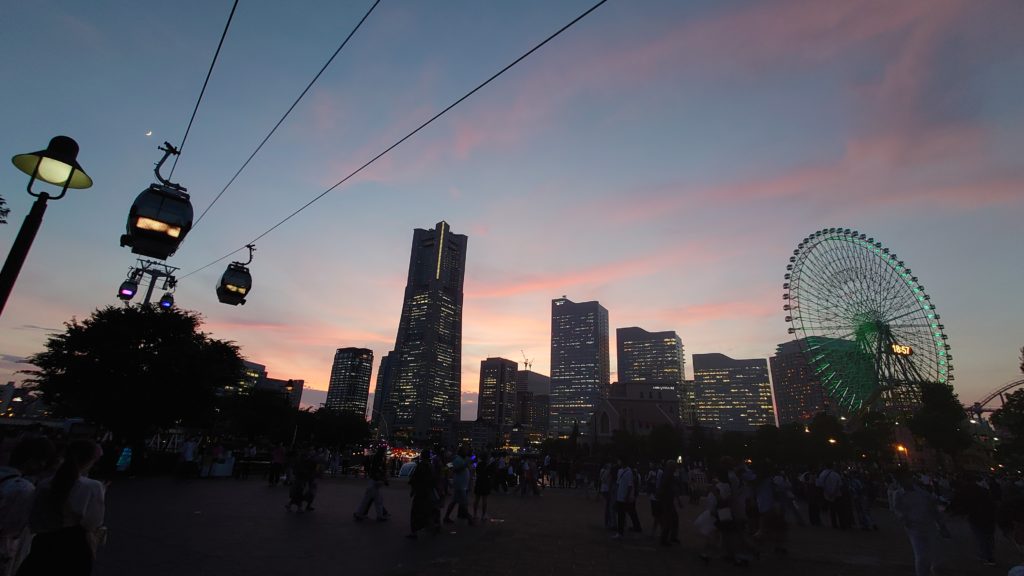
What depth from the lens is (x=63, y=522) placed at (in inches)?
145

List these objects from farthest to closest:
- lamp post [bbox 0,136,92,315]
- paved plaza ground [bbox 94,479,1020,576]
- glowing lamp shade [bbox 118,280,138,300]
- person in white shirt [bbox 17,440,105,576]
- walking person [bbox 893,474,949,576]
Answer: glowing lamp shade [bbox 118,280,138,300]
walking person [bbox 893,474,949,576]
paved plaza ground [bbox 94,479,1020,576]
lamp post [bbox 0,136,92,315]
person in white shirt [bbox 17,440,105,576]

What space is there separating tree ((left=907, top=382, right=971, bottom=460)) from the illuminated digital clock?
8121 millimetres

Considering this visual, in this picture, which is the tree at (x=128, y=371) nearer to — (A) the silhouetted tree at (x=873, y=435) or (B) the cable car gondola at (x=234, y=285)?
(B) the cable car gondola at (x=234, y=285)

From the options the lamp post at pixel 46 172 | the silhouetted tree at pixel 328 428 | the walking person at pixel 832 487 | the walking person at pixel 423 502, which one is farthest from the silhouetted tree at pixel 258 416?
the lamp post at pixel 46 172

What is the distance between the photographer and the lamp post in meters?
4.45

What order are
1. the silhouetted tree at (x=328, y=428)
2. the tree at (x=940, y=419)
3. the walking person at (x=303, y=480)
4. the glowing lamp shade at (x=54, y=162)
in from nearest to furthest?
the glowing lamp shade at (x=54, y=162) < the walking person at (x=303, y=480) < the tree at (x=940, y=419) < the silhouetted tree at (x=328, y=428)

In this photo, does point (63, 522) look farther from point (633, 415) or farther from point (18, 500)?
point (633, 415)

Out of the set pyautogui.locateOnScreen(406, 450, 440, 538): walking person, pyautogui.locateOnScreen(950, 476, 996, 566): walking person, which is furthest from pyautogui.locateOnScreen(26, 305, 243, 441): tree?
pyautogui.locateOnScreen(950, 476, 996, 566): walking person

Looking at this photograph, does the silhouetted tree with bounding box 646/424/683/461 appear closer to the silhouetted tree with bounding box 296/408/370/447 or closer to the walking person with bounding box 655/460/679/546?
the silhouetted tree with bounding box 296/408/370/447

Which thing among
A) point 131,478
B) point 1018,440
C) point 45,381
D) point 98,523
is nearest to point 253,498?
point 131,478

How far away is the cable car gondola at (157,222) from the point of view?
424 inches

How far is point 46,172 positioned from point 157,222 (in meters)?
7.00

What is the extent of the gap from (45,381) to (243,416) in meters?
41.1

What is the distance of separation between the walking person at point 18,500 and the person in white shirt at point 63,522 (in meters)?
0.14
